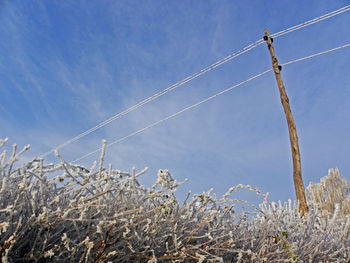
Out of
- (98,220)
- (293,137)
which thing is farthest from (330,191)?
(98,220)

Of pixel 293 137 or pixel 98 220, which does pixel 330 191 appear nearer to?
pixel 293 137

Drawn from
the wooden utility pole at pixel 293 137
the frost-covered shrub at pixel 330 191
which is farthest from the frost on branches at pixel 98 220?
the frost-covered shrub at pixel 330 191

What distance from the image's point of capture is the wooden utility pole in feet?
20.5

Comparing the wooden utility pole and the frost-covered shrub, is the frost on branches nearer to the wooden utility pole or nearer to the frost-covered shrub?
the wooden utility pole

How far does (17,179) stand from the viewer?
1648 mm

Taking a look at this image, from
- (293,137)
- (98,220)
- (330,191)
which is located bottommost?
(98,220)

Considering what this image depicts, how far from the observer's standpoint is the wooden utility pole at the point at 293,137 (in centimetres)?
624

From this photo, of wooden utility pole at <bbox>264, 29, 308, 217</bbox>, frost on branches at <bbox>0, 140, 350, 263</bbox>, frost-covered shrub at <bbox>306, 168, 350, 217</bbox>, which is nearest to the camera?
frost on branches at <bbox>0, 140, 350, 263</bbox>

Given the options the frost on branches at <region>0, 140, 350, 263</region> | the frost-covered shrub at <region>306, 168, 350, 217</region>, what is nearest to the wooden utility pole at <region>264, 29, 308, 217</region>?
the frost on branches at <region>0, 140, 350, 263</region>

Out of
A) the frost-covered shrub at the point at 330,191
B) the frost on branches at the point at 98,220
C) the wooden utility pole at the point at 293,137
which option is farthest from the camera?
the frost-covered shrub at the point at 330,191

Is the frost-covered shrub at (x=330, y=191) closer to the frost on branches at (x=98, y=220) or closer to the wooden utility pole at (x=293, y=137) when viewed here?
the wooden utility pole at (x=293, y=137)

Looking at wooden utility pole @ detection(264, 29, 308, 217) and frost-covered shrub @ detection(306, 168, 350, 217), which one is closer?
wooden utility pole @ detection(264, 29, 308, 217)

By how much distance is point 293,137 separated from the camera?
694cm

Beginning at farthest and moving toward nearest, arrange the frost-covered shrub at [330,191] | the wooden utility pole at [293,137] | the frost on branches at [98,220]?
the frost-covered shrub at [330,191], the wooden utility pole at [293,137], the frost on branches at [98,220]
